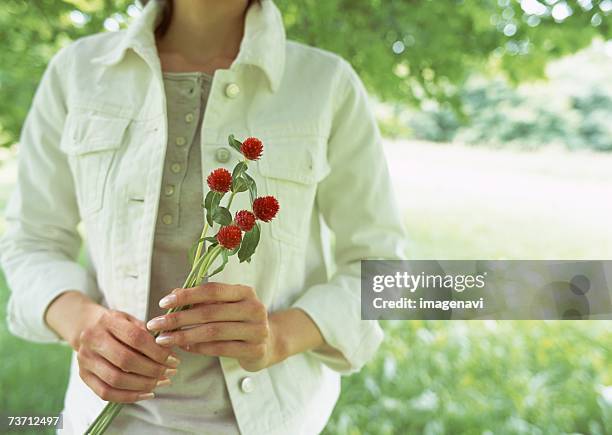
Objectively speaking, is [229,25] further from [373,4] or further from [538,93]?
[538,93]

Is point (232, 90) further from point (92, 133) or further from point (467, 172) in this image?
point (467, 172)

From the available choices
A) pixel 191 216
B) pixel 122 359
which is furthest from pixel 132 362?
pixel 191 216

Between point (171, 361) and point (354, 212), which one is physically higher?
point (354, 212)

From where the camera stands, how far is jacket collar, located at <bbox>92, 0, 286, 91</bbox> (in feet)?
1.71

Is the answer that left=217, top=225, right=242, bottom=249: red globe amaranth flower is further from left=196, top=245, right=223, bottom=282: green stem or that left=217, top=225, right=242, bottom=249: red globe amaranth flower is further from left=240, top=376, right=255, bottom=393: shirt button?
left=240, top=376, right=255, bottom=393: shirt button

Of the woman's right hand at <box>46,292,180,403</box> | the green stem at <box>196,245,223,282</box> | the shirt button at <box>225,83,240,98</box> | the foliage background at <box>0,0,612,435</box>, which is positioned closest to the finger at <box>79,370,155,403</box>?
the woman's right hand at <box>46,292,180,403</box>

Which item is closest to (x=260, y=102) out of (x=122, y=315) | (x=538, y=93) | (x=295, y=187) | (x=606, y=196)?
(x=295, y=187)

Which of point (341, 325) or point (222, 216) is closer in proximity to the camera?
point (222, 216)

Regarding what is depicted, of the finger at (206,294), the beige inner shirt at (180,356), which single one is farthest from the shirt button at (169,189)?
the finger at (206,294)

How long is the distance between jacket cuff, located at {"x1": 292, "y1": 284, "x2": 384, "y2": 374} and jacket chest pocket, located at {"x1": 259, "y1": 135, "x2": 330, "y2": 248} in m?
0.05

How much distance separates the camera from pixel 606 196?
103 cm

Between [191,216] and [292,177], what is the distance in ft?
0.29

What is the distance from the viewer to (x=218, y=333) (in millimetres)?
430

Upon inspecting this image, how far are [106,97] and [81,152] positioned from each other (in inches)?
2.1
